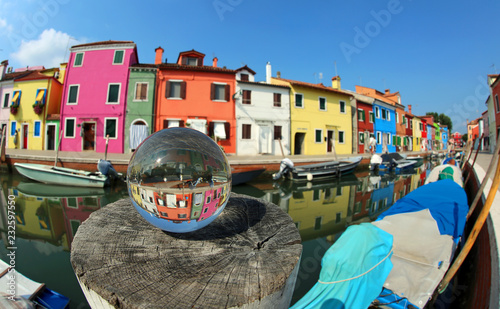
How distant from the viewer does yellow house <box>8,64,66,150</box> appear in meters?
18.5

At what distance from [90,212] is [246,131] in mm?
13474

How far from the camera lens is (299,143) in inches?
872

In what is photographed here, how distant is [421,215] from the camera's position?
3463 millimetres

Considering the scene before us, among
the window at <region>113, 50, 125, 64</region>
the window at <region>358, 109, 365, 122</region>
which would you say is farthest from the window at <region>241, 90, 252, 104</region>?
the window at <region>358, 109, 365, 122</region>

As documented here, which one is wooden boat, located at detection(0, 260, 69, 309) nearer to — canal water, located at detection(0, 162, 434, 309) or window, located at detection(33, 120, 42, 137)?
canal water, located at detection(0, 162, 434, 309)

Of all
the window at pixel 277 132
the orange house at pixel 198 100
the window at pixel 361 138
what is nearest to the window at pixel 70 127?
the orange house at pixel 198 100

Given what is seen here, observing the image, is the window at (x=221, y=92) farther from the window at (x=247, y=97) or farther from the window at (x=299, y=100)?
the window at (x=299, y=100)

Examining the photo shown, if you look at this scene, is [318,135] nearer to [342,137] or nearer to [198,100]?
[342,137]

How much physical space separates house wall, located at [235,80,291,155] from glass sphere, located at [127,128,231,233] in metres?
17.0

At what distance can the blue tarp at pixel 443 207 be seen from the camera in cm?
334

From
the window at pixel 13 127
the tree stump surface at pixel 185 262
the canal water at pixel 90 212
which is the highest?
the window at pixel 13 127

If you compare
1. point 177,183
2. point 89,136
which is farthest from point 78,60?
point 177,183

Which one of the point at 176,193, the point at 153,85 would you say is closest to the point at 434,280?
the point at 176,193

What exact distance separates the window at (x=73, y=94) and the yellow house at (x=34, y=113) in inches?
85.1
